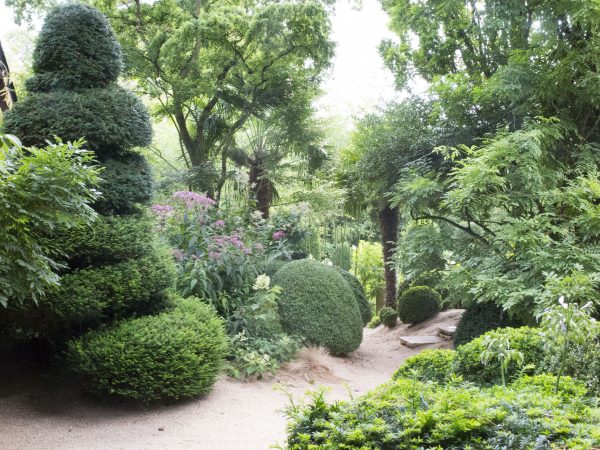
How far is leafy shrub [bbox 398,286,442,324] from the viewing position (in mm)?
11375

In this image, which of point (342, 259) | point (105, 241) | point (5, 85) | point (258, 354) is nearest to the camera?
point (105, 241)

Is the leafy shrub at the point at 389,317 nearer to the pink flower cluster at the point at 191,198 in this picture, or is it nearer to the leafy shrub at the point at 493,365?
the pink flower cluster at the point at 191,198

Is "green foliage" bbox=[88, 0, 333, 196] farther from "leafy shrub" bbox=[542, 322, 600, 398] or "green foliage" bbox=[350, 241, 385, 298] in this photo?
"leafy shrub" bbox=[542, 322, 600, 398]

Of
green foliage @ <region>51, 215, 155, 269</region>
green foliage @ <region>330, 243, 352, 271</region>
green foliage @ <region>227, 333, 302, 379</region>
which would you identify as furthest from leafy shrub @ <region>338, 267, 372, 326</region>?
green foliage @ <region>51, 215, 155, 269</region>

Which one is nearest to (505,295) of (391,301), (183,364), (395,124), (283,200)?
(183,364)

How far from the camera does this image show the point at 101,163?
16.1 feet

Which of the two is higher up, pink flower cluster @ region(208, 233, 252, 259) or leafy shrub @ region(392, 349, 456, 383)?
pink flower cluster @ region(208, 233, 252, 259)

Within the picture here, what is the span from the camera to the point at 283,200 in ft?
44.1

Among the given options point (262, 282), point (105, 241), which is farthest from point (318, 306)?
point (105, 241)

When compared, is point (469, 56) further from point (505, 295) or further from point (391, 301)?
point (391, 301)

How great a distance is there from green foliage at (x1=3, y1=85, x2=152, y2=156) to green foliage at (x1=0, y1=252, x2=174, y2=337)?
1170 millimetres

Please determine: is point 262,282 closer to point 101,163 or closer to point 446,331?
point 101,163

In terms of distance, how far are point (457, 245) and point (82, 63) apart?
5.58 metres

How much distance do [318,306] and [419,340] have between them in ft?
10.5
